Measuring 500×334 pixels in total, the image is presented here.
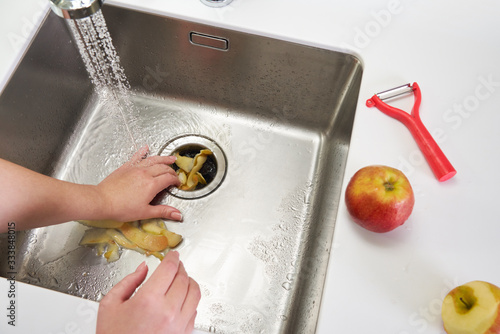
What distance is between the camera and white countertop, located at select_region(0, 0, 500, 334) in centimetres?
55

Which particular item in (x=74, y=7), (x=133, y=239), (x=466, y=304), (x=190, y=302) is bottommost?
(x=133, y=239)

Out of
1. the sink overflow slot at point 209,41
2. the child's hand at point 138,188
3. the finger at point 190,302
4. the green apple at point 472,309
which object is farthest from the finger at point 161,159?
the green apple at point 472,309

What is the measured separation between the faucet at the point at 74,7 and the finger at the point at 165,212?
0.34 m

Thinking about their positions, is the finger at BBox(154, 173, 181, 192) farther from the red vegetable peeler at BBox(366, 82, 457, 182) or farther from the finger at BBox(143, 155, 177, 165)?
the red vegetable peeler at BBox(366, 82, 457, 182)

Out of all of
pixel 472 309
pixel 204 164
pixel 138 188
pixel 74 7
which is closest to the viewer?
pixel 472 309

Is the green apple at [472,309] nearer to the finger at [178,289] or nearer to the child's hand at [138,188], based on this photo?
the finger at [178,289]

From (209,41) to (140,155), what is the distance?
264 mm

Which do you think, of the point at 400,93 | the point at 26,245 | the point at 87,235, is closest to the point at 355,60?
the point at 400,93

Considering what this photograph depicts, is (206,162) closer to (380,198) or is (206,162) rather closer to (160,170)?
(160,170)

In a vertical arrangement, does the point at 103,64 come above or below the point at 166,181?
above

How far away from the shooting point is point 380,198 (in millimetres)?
557

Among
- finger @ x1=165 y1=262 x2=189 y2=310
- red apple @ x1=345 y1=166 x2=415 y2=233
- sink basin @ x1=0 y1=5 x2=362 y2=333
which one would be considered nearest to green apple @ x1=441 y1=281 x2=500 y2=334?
red apple @ x1=345 y1=166 x2=415 y2=233

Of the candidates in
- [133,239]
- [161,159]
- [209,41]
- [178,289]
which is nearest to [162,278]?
[178,289]

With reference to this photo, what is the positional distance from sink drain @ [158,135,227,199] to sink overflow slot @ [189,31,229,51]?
20 centimetres
